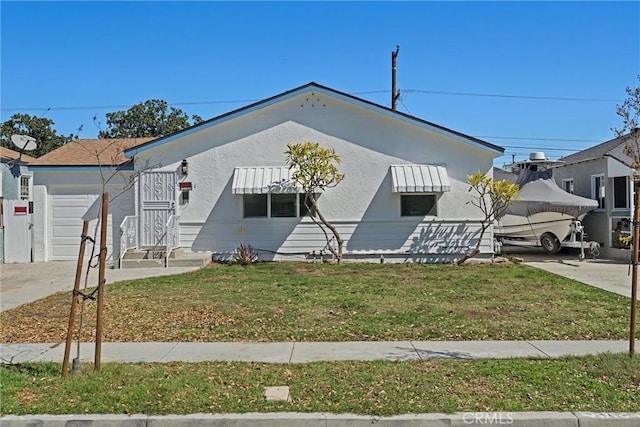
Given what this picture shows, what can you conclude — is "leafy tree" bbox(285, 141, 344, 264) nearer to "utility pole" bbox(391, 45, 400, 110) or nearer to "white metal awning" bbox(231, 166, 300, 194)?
"white metal awning" bbox(231, 166, 300, 194)

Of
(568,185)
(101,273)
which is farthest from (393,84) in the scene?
(101,273)

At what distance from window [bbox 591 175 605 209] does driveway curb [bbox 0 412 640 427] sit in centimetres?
1522

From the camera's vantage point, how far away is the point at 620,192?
55.5ft

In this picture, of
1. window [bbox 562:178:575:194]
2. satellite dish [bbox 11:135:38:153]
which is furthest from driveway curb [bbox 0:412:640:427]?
window [bbox 562:178:575:194]

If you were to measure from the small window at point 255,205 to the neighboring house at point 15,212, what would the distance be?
22.0ft

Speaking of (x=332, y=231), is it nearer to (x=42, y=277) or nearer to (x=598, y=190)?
(x=42, y=277)

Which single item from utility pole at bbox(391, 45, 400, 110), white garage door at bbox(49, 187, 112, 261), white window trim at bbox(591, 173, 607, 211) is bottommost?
white garage door at bbox(49, 187, 112, 261)

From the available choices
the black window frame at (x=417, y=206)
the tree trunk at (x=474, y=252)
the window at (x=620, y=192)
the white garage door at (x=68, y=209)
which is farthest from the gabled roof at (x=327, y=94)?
the window at (x=620, y=192)

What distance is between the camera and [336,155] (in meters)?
15.6

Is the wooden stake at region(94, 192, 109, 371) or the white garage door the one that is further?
the white garage door

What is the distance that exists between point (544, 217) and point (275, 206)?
31.4 feet

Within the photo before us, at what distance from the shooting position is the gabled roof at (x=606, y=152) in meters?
16.6

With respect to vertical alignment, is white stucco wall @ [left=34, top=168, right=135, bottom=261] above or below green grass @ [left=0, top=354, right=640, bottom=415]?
above

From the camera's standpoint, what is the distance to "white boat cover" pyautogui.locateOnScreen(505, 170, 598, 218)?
17.5 metres
